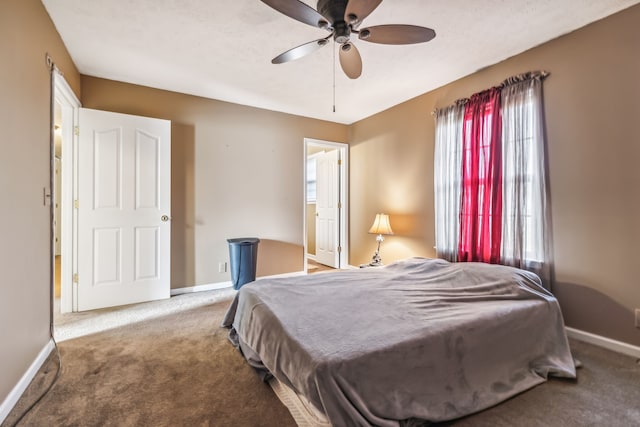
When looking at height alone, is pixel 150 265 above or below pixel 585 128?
below

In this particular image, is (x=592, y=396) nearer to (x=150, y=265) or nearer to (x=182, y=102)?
(x=150, y=265)

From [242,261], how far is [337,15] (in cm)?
283

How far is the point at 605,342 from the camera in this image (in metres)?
2.27

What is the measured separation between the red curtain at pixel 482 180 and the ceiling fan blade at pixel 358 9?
1803mm

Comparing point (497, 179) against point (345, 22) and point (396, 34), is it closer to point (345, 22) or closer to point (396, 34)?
point (396, 34)

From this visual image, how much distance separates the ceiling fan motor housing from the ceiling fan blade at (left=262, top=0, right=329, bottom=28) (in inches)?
1.7

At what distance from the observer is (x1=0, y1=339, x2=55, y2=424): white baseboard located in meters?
1.56

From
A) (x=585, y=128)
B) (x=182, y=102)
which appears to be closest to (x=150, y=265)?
(x=182, y=102)

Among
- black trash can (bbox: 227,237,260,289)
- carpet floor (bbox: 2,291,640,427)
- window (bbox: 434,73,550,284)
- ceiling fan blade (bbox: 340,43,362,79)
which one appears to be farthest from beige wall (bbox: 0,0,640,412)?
ceiling fan blade (bbox: 340,43,362,79)

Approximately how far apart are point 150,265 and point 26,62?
2.17 metres

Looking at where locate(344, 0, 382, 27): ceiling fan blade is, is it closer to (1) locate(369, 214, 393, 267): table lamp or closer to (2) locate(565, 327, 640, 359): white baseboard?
(1) locate(369, 214, 393, 267): table lamp

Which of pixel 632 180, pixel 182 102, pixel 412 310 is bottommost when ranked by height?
pixel 412 310

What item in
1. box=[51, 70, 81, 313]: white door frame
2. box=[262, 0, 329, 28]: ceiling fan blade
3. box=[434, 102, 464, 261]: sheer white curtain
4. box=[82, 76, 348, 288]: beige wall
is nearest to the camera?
box=[262, 0, 329, 28]: ceiling fan blade

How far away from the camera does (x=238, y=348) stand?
2262 mm
